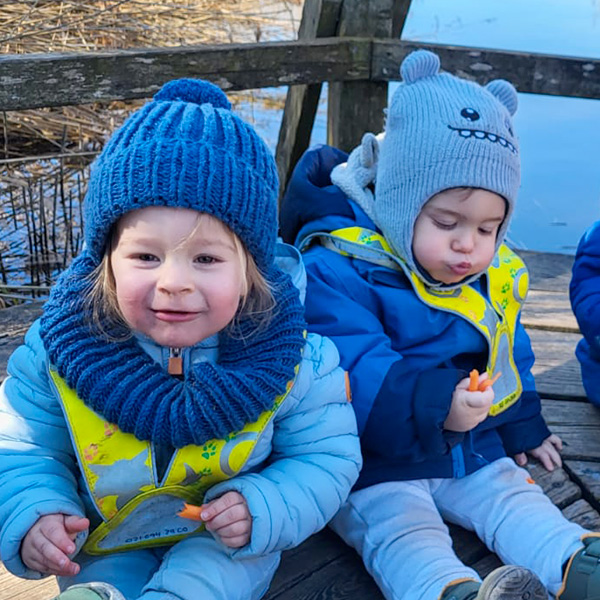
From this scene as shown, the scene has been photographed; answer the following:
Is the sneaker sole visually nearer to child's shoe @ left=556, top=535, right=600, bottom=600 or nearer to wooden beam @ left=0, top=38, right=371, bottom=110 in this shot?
child's shoe @ left=556, top=535, right=600, bottom=600

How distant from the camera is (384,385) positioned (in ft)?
5.71

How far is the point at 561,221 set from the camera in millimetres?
4816

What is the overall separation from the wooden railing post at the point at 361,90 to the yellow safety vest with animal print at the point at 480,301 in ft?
3.59

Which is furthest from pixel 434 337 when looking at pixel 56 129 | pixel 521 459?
pixel 56 129

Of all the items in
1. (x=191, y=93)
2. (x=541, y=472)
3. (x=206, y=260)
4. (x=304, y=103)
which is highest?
(x=191, y=93)

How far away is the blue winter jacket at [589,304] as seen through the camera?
220 centimetres

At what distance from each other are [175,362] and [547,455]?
3.54 ft

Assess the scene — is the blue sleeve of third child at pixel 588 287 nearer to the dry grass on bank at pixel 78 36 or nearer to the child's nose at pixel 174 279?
the child's nose at pixel 174 279

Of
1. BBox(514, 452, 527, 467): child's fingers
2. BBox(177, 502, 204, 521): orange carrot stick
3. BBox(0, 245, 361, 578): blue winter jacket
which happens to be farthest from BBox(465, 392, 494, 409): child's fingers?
BBox(177, 502, 204, 521): orange carrot stick

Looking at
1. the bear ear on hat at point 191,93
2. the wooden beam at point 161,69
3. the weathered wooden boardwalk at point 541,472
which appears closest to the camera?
the bear ear on hat at point 191,93

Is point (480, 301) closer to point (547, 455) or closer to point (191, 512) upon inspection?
point (547, 455)

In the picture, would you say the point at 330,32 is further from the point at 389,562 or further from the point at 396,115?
the point at 389,562

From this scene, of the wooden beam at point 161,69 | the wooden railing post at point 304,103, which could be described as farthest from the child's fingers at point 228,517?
the wooden railing post at point 304,103

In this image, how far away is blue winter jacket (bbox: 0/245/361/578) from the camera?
4.62ft
